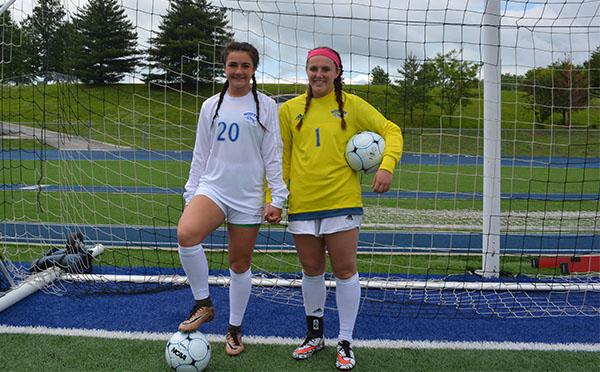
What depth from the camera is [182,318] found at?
13.8 feet

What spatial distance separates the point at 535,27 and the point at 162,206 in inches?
291

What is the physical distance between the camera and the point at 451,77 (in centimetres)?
620

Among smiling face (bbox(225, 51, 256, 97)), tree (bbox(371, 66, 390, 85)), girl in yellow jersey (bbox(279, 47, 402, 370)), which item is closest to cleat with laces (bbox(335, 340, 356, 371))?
girl in yellow jersey (bbox(279, 47, 402, 370))

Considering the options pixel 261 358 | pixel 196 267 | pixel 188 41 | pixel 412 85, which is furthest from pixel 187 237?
pixel 412 85

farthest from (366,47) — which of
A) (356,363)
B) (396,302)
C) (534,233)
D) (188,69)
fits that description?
(534,233)

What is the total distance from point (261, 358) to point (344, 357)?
0.55 m

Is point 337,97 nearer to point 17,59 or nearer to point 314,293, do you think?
point 314,293

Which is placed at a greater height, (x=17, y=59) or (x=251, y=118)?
(x=17, y=59)

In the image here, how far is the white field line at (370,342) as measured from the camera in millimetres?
3686

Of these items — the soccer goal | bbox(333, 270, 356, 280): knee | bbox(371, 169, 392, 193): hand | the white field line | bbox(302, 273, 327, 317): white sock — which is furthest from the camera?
the soccer goal

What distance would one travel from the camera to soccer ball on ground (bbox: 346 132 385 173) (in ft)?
10.6

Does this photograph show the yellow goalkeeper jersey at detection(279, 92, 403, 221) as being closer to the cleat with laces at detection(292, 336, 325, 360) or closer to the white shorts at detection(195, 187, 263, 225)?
the white shorts at detection(195, 187, 263, 225)

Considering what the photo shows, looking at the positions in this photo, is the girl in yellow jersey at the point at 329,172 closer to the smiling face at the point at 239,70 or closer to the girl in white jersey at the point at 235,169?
the girl in white jersey at the point at 235,169

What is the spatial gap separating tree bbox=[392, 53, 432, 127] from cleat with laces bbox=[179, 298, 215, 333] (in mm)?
2705
